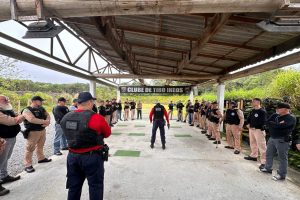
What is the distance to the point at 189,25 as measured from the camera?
5277mm

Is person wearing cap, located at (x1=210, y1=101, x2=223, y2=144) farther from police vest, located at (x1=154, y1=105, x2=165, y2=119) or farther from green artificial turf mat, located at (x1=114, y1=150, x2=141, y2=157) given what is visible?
green artificial turf mat, located at (x1=114, y1=150, x2=141, y2=157)

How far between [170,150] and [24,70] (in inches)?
588

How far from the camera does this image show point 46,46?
6793 mm

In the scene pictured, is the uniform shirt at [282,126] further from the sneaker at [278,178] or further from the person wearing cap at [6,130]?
the person wearing cap at [6,130]

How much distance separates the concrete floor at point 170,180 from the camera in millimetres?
3959

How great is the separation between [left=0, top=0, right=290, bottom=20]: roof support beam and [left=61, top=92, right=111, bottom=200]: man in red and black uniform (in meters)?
1.27

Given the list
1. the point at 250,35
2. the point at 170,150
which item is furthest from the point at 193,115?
the point at 250,35

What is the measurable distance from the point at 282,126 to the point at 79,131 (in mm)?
4263

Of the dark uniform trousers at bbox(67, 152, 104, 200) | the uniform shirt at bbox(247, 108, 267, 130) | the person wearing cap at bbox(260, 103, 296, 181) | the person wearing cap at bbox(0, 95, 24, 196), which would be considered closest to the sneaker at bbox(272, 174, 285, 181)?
the person wearing cap at bbox(260, 103, 296, 181)

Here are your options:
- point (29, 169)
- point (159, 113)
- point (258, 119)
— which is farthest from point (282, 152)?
point (29, 169)

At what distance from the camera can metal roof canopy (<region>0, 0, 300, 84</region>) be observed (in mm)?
2186

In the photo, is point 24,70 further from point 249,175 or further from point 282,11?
point 282,11

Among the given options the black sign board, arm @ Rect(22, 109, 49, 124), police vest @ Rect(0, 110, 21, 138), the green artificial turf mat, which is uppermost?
the black sign board

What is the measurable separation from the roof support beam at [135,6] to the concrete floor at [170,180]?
3.03m
